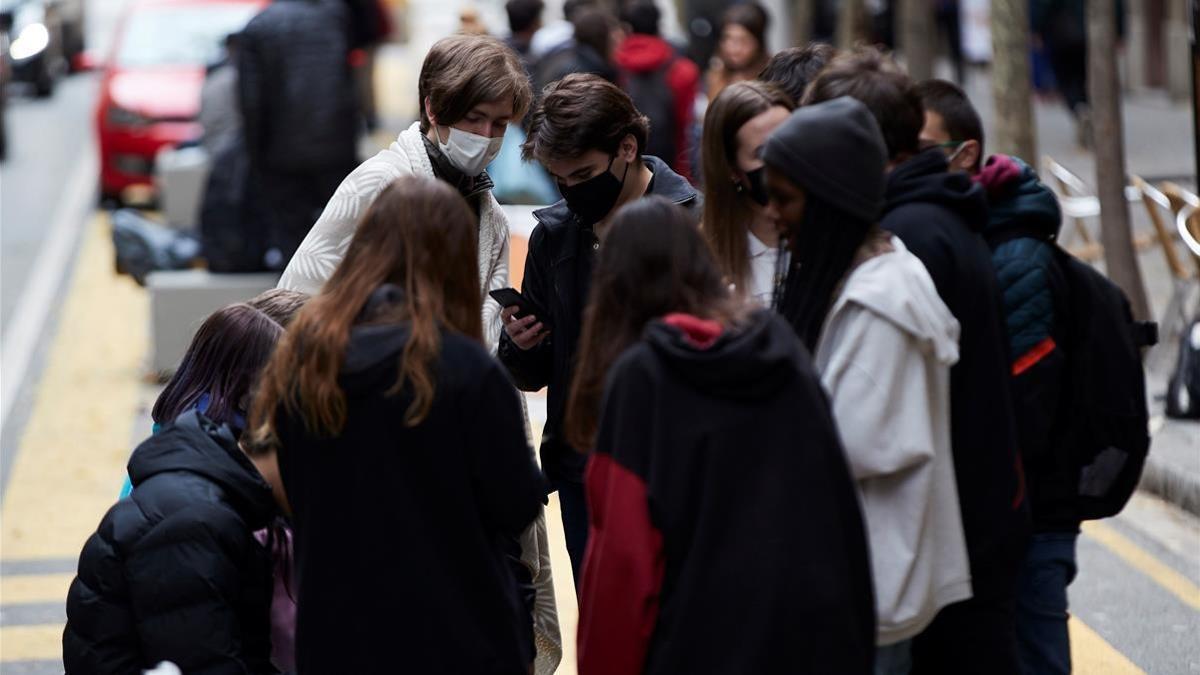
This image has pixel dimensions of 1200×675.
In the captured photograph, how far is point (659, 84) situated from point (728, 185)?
793cm

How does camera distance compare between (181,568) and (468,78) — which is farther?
(468,78)

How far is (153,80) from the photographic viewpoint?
1792cm

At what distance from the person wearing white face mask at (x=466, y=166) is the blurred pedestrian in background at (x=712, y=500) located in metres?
1.20

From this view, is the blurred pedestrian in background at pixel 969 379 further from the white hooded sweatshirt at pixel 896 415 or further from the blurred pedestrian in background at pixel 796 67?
the blurred pedestrian in background at pixel 796 67

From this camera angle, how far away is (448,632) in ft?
11.8

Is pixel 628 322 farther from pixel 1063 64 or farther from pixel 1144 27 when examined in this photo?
pixel 1144 27

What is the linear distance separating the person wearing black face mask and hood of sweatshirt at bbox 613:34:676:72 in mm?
7281

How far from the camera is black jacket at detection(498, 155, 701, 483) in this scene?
4.76 m

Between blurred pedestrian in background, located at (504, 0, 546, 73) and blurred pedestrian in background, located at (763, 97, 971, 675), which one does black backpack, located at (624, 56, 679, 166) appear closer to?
blurred pedestrian in background, located at (504, 0, 546, 73)

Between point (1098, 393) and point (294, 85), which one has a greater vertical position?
point (1098, 393)

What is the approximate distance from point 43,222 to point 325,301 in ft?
47.2

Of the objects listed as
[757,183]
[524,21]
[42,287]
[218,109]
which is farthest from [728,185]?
[42,287]

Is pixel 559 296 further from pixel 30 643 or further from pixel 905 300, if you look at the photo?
pixel 30 643

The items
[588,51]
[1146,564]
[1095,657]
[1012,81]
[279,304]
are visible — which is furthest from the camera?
[1012,81]
